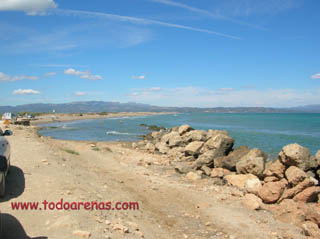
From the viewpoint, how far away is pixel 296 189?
13.0 metres

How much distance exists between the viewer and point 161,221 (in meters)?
9.72

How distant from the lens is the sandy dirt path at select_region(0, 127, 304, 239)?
23.1ft

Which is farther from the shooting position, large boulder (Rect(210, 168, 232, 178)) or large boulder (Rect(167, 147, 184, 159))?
large boulder (Rect(167, 147, 184, 159))

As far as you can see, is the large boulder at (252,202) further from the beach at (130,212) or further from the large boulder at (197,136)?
the large boulder at (197,136)

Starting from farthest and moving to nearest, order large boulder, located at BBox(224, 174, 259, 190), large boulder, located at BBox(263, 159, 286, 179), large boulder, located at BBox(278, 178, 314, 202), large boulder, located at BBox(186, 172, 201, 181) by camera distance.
→ large boulder, located at BBox(186, 172, 201, 181) < large boulder, located at BBox(224, 174, 259, 190) < large boulder, located at BBox(263, 159, 286, 179) < large boulder, located at BBox(278, 178, 314, 202)

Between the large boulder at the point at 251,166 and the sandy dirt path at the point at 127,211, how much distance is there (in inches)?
108

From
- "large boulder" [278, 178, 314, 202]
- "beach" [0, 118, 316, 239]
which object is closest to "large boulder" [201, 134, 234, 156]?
"beach" [0, 118, 316, 239]

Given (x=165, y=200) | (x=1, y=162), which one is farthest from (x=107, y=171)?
(x=1, y=162)

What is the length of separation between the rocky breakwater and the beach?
560 millimetres

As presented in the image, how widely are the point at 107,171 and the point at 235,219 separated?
8.43 meters

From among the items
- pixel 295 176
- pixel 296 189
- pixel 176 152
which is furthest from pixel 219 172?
pixel 176 152

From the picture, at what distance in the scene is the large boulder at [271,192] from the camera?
1259cm

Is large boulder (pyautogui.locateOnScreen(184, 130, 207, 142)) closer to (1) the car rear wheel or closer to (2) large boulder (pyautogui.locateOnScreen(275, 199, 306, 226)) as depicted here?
(2) large boulder (pyautogui.locateOnScreen(275, 199, 306, 226))

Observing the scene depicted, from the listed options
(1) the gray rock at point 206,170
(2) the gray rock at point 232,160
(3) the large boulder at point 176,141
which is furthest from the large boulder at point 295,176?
(3) the large boulder at point 176,141
